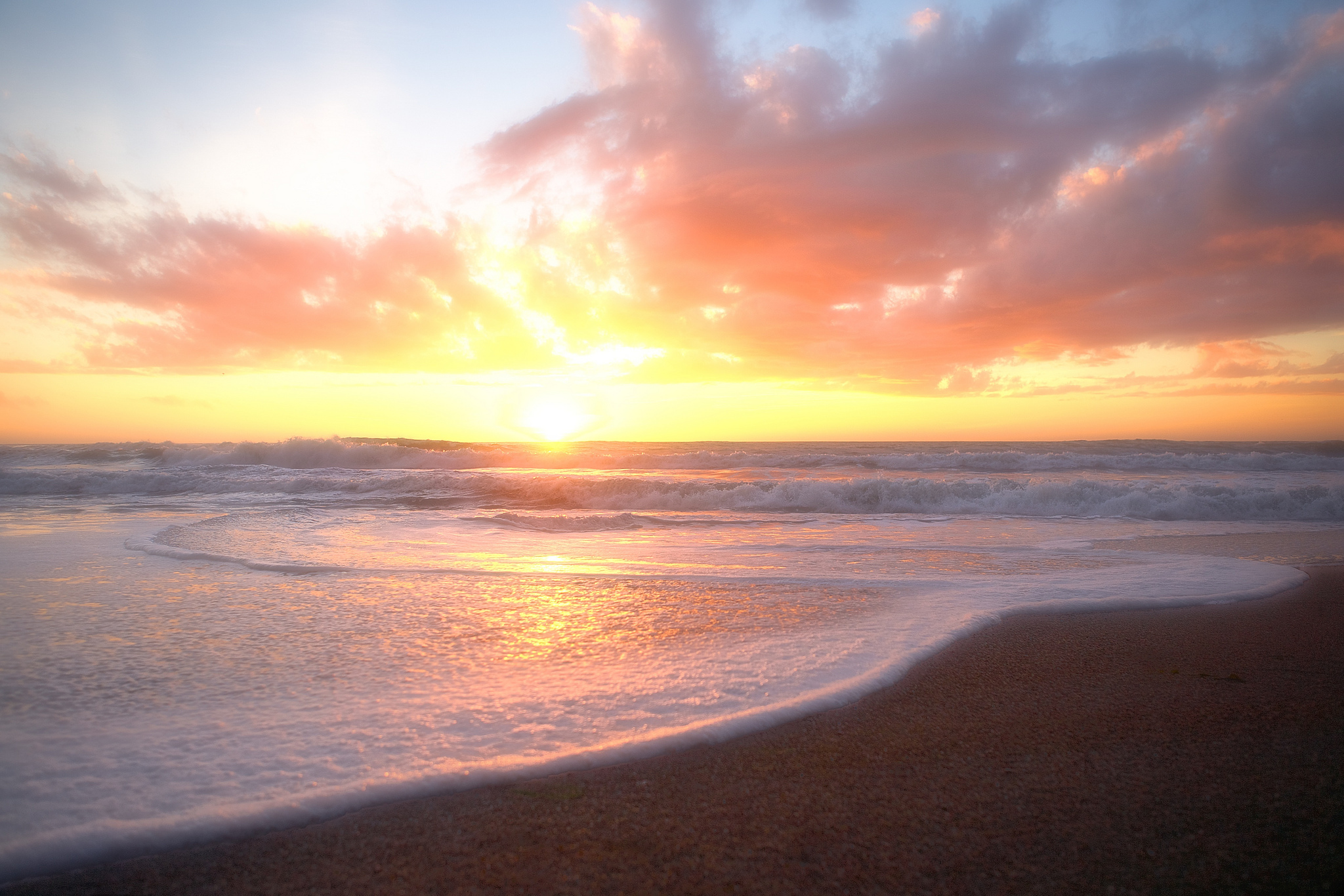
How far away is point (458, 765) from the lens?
235 centimetres

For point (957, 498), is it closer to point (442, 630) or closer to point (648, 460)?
point (442, 630)

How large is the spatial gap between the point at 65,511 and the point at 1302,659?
16.8 metres

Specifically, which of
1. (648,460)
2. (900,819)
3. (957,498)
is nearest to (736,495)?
(957,498)

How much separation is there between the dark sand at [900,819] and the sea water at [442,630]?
179 millimetres

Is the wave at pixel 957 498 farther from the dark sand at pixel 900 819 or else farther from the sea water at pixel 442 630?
the dark sand at pixel 900 819

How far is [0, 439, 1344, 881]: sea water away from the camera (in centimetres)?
231

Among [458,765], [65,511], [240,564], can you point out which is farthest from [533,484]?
[458,765]

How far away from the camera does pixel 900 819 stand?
81.7 inches

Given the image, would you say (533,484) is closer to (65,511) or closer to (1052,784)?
(65,511)

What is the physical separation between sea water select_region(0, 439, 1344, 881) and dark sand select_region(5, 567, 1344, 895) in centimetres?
18

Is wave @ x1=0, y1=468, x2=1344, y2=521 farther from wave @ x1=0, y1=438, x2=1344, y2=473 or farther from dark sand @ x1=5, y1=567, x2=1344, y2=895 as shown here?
dark sand @ x1=5, y1=567, x2=1344, y2=895

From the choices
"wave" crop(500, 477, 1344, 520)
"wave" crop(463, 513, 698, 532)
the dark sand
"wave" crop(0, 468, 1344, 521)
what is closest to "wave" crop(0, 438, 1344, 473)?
"wave" crop(0, 468, 1344, 521)

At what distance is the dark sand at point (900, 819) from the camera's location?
180 cm

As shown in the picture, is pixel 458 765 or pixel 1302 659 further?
pixel 1302 659
